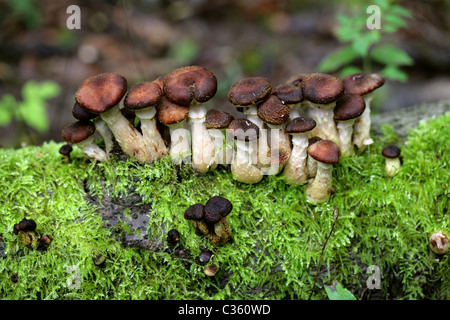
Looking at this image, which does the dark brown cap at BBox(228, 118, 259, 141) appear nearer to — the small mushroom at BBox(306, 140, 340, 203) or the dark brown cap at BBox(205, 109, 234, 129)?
the dark brown cap at BBox(205, 109, 234, 129)

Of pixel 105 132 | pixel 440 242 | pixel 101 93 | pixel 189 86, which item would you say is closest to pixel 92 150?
pixel 105 132

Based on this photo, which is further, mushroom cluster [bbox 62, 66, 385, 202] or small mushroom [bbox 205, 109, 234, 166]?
small mushroom [bbox 205, 109, 234, 166]

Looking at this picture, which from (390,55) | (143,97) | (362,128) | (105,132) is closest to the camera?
(143,97)

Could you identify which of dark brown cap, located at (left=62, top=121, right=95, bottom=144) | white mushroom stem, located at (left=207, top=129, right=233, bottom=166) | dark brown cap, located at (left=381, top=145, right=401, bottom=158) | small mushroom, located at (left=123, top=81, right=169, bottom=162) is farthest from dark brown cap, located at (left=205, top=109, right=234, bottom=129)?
dark brown cap, located at (left=381, top=145, right=401, bottom=158)

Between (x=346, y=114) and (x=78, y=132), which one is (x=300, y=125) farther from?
(x=78, y=132)

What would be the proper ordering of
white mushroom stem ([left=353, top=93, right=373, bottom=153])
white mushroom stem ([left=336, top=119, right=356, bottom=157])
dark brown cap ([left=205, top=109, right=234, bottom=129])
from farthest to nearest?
white mushroom stem ([left=353, top=93, right=373, bottom=153]) < white mushroom stem ([left=336, top=119, right=356, bottom=157]) < dark brown cap ([left=205, top=109, right=234, bottom=129])
